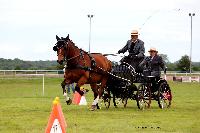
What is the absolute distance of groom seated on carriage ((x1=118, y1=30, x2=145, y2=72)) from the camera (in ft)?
66.4

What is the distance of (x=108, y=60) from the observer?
816 inches

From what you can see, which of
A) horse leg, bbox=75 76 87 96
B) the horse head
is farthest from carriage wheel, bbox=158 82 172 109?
the horse head

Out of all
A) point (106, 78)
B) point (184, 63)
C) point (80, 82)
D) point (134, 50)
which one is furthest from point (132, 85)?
point (184, 63)

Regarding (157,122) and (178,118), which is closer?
(157,122)

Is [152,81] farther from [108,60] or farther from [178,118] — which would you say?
[178,118]

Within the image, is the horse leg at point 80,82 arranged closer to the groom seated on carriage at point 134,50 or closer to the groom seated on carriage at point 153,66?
the groom seated on carriage at point 134,50

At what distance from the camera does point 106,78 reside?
66.6ft

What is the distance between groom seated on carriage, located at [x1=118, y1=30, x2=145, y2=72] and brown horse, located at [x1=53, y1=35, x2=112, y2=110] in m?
0.77

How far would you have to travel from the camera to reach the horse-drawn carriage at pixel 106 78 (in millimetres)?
18891

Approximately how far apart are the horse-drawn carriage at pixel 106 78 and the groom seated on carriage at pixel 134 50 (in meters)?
0.15

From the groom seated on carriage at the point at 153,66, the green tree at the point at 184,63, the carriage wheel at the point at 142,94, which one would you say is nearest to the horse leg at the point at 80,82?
the carriage wheel at the point at 142,94

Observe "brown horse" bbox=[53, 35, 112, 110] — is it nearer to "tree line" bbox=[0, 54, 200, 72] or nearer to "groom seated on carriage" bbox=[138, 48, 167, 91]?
"groom seated on carriage" bbox=[138, 48, 167, 91]

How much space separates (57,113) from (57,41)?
9059mm

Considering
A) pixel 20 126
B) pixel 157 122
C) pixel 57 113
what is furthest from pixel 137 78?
pixel 57 113
